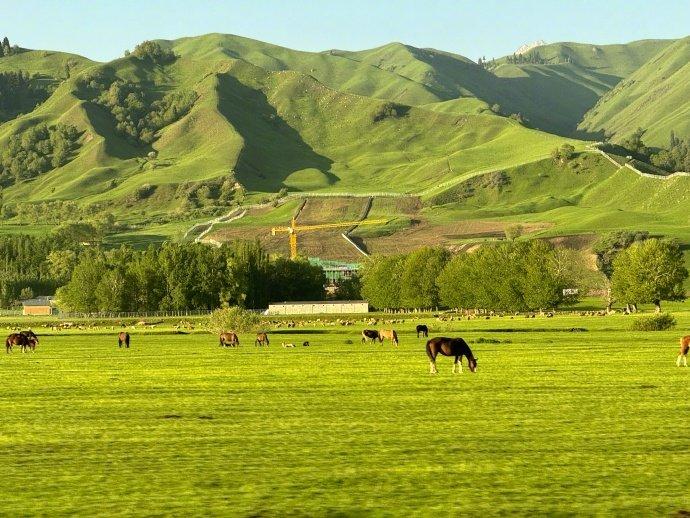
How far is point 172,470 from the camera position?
77.7ft

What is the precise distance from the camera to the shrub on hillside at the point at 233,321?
11694 centimetres

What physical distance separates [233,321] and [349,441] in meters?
91.0

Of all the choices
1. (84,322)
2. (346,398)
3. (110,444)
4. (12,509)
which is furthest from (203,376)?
(84,322)

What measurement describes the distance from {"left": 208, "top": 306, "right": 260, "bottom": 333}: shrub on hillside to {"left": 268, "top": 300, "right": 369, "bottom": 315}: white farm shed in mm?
62716

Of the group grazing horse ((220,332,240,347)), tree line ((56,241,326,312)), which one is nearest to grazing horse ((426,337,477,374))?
grazing horse ((220,332,240,347))

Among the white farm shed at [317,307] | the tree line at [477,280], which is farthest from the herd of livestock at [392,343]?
the white farm shed at [317,307]

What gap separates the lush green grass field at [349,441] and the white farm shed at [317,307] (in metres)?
135

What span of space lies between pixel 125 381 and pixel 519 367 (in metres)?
17.7

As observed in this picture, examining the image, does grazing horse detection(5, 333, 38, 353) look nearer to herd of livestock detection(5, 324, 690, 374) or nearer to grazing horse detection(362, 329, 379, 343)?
herd of livestock detection(5, 324, 690, 374)

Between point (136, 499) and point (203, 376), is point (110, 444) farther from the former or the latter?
point (203, 376)

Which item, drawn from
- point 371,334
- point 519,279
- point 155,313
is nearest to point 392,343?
point 371,334

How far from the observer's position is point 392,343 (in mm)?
83250

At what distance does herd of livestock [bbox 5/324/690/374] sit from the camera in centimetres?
4662

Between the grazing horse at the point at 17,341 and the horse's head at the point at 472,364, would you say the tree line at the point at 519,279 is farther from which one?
the horse's head at the point at 472,364
